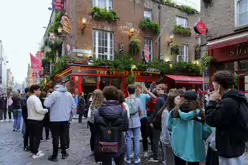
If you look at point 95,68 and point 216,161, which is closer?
point 216,161

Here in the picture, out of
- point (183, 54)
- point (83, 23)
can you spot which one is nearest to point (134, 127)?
point (83, 23)

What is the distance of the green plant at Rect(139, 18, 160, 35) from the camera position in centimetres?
1891

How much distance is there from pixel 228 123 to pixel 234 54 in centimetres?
804

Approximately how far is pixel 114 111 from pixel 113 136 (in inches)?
16.3

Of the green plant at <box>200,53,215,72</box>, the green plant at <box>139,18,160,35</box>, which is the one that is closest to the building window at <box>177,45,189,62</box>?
the green plant at <box>139,18,160,35</box>

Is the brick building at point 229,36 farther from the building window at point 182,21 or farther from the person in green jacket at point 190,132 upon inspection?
the building window at point 182,21

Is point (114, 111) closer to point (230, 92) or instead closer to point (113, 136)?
point (113, 136)

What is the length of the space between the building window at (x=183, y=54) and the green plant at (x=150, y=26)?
3218mm

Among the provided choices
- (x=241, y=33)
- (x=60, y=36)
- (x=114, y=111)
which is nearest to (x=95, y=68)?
(x=60, y=36)

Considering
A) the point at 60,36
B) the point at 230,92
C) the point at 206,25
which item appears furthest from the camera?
the point at 60,36

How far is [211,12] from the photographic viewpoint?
1054cm

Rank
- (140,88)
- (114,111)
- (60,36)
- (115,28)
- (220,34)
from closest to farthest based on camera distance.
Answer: (114,111)
(140,88)
(220,34)
(115,28)
(60,36)

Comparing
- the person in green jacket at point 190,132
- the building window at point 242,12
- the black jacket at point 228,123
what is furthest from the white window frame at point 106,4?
the black jacket at point 228,123

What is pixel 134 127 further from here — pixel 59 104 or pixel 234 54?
pixel 234 54
